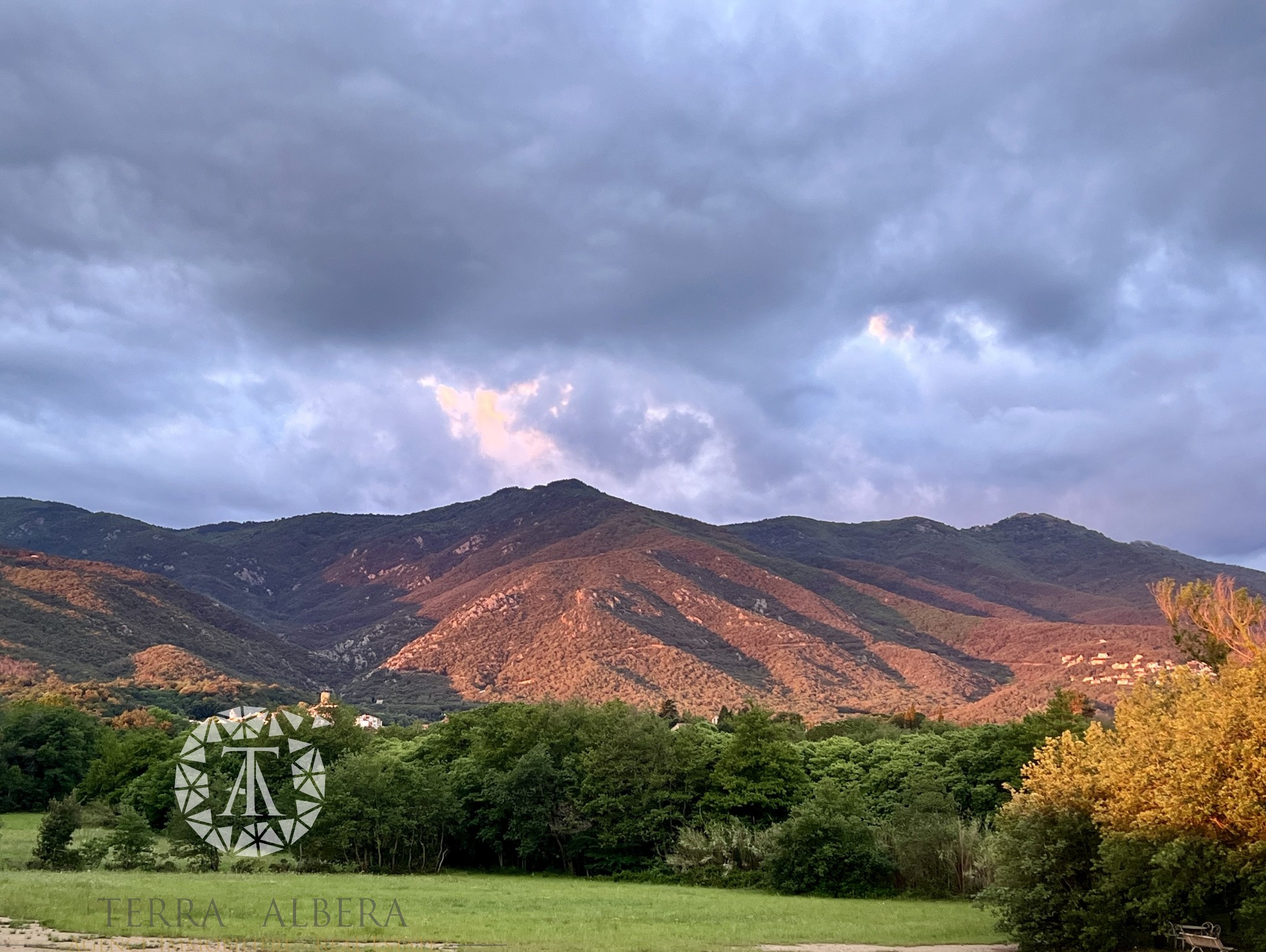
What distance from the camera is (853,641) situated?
181m

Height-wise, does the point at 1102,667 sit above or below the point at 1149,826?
above

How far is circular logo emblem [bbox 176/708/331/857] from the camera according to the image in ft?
148

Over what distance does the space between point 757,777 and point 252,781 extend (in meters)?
29.1

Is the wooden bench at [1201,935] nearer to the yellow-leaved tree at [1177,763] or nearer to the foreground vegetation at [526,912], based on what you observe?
the yellow-leaved tree at [1177,763]

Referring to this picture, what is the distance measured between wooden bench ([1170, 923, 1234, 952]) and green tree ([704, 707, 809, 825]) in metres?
30.9

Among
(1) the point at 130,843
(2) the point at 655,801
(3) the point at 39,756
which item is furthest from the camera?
(3) the point at 39,756

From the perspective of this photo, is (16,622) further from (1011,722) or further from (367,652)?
(1011,722)

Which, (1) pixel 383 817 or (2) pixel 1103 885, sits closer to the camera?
(2) pixel 1103 885

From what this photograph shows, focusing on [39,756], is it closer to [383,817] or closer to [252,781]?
[252,781]

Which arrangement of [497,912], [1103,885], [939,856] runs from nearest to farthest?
1. [1103,885]
2. [497,912]
3. [939,856]

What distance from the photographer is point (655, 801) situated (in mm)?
52500

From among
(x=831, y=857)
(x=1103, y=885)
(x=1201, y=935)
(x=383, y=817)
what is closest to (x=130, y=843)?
Result: (x=383, y=817)

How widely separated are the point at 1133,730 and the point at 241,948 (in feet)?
68.7

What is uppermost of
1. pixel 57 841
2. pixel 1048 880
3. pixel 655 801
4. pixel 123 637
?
pixel 123 637
